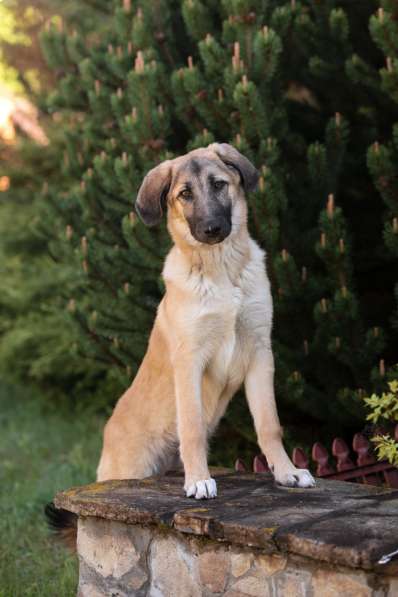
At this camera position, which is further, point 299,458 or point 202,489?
point 299,458

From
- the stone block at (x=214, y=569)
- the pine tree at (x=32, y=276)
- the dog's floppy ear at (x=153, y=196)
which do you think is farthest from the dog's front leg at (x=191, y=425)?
the pine tree at (x=32, y=276)

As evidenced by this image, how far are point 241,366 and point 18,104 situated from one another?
9002 mm

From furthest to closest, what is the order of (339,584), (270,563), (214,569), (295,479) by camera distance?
1. (295,479)
2. (214,569)
3. (270,563)
4. (339,584)

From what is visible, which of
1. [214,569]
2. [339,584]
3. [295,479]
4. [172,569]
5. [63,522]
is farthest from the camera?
[63,522]

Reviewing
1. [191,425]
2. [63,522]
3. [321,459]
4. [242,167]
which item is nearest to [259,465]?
[321,459]

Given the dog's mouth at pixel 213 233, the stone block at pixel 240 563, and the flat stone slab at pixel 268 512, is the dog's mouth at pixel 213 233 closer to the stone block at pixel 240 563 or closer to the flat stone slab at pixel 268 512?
the flat stone slab at pixel 268 512

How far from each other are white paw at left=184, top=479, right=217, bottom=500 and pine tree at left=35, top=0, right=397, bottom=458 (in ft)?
4.69

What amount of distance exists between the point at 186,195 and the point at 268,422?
1156mm

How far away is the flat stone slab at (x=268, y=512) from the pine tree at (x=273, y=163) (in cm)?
132

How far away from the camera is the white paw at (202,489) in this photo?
3.47 meters

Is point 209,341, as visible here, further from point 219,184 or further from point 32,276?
point 32,276

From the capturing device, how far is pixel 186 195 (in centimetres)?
389

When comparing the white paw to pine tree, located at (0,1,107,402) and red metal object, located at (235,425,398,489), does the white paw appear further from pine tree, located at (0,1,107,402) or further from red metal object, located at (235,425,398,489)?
pine tree, located at (0,1,107,402)

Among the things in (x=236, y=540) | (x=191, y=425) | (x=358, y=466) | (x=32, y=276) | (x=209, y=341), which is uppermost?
(x=32, y=276)
